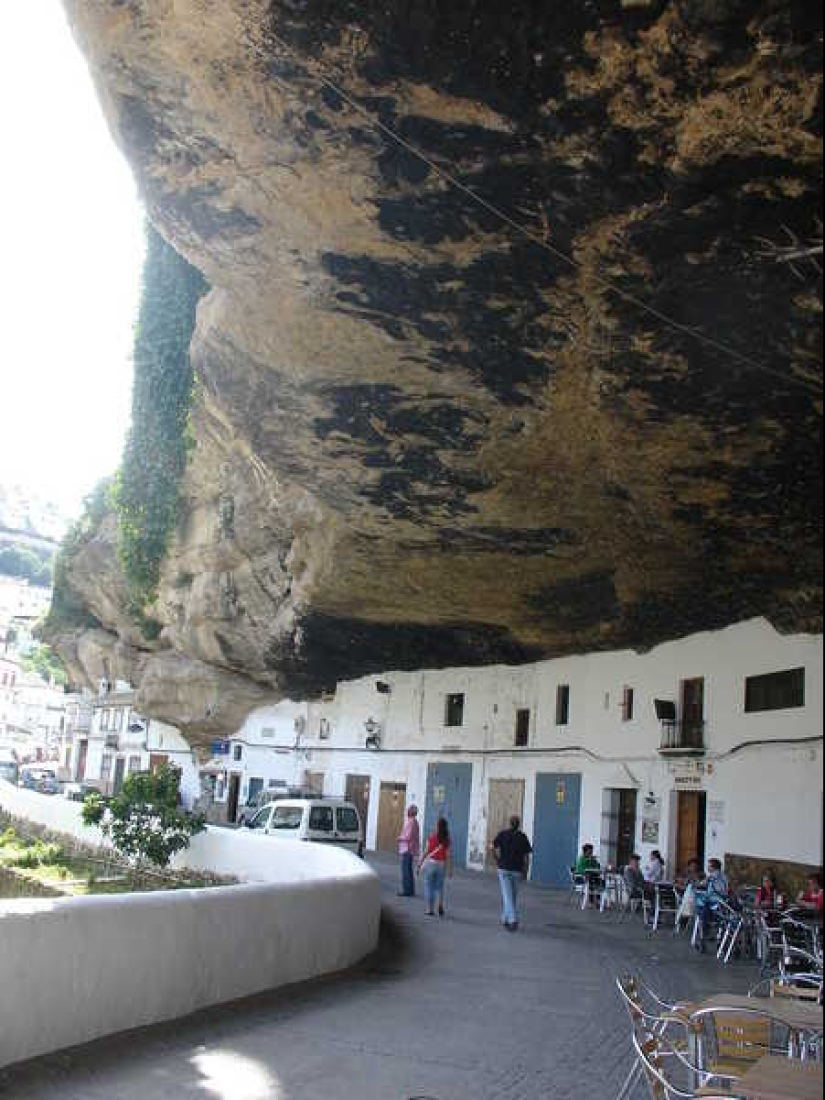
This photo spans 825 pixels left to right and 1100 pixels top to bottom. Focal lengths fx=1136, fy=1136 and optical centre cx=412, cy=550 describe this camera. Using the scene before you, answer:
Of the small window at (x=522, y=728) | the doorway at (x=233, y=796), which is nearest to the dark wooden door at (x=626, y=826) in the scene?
the small window at (x=522, y=728)

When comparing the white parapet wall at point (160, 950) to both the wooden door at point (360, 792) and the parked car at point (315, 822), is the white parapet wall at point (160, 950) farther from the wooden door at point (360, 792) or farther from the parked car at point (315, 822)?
the wooden door at point (360, 792)

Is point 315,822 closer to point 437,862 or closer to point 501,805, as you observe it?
point 437,862

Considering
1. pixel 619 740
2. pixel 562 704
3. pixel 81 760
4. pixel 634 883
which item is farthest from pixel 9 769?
pixel 634 883

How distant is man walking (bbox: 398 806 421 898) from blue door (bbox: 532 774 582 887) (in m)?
5.38

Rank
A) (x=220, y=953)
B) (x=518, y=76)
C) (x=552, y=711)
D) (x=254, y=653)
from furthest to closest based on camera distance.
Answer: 1. (x=254, y=653)
2. (x=552, y=711)
3. (x=220, y=953)
4. (x=518, y=76)

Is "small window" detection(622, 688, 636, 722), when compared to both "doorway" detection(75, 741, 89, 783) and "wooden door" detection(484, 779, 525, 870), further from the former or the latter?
"doorway" detection(75, 741, 89, 783)

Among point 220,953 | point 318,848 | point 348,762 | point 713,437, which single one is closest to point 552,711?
point 348,762

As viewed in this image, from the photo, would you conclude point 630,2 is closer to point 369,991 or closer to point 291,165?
point 291,165

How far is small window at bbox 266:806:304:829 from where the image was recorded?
20531 mm

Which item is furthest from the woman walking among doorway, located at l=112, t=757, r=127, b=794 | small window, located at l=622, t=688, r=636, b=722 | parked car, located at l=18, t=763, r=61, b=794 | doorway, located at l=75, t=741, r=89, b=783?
→ doorway, located at l=75, t=741, r=89, b=783

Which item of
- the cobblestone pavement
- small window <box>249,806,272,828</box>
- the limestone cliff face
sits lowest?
the cobblestone pavement

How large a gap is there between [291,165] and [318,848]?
8.67m

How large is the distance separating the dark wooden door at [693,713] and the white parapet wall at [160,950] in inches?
359

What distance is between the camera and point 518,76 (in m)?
7.81
